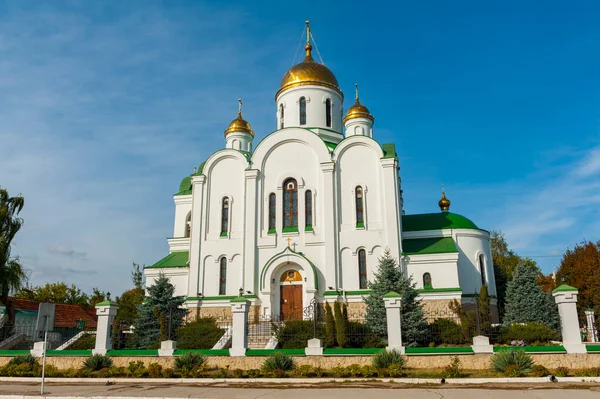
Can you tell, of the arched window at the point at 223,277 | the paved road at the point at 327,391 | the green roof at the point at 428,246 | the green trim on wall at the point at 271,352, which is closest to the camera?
the paved road at the point at 327,391

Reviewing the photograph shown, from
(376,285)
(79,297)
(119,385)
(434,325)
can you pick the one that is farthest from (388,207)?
(79,297)

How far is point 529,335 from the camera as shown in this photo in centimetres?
1572

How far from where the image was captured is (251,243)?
2141cm

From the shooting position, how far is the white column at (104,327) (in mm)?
14172

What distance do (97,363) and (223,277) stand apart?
8756 mm

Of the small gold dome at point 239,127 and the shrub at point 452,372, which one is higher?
the small gold dome at point 239,127

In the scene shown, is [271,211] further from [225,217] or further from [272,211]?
[225,217]

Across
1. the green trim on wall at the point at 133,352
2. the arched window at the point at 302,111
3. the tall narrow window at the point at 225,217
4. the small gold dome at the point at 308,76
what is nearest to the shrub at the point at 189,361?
the green trim on wall at the point at 133,352

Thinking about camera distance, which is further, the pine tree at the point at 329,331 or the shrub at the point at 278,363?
the pine tree at the point at 329,331

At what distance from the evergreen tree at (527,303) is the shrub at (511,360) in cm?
993

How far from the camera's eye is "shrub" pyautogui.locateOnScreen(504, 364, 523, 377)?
10.7m

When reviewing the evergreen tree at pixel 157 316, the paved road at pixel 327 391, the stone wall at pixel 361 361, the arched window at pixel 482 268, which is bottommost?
the paved road at pixel 327 391

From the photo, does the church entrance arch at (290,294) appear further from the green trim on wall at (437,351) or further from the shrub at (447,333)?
the green trim on wall at (437,351)

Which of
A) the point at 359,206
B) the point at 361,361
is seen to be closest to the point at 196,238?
the point at 359,206
